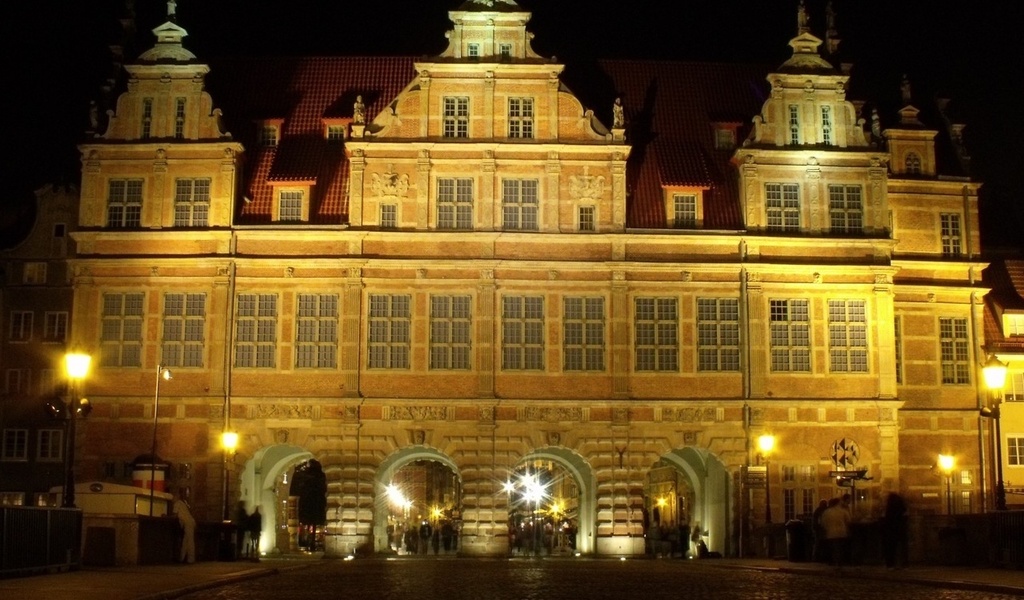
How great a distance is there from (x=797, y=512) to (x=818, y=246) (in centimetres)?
929

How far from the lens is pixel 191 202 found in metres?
47.7

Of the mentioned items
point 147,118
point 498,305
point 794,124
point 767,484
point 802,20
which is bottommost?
point 767,484

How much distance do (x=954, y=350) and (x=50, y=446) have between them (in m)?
33.6

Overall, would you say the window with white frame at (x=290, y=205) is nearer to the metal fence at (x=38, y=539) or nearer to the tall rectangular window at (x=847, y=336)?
the tall rectangular window at (x=847, y=336)

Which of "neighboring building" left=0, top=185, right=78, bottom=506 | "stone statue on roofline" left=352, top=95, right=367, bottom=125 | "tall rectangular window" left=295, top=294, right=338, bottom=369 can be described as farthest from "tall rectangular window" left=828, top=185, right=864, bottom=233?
"neighboring building" left=0, top=185, right=78, bottom=506

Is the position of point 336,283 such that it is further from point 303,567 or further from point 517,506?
point 517,506

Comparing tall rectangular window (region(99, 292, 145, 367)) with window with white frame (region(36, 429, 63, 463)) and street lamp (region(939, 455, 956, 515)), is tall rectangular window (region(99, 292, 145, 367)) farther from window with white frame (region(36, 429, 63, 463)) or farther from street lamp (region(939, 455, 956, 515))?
street lamp (region(939, 455, 956, 515))

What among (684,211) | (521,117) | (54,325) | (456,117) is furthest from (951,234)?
(54,325)

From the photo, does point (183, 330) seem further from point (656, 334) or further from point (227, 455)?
point (656, 334)

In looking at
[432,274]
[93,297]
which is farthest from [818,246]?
[93,297]

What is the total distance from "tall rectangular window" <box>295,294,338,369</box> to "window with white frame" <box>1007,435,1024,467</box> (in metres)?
26.3

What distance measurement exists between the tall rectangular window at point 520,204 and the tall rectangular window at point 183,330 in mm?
10814

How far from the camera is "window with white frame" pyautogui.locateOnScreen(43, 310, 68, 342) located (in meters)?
51.7

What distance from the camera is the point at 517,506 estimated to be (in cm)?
7188
